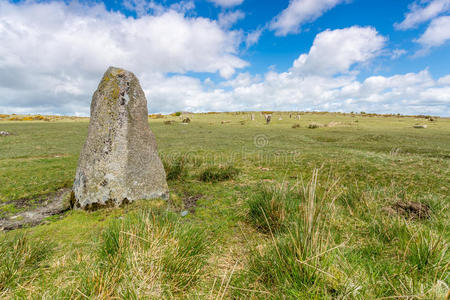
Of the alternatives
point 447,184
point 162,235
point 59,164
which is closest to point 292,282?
point 162,235

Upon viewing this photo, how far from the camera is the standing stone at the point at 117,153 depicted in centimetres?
556

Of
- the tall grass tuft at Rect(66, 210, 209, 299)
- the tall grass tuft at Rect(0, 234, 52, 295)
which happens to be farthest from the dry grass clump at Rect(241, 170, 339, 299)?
the tall grass tuft at Rect(0, 234, 52, 295)

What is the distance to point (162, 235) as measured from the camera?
3.28 m

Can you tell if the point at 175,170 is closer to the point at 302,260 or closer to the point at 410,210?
the point at 302,260

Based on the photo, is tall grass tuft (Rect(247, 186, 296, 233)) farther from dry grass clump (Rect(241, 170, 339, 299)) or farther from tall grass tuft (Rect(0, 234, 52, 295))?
tall grass tuft (Rect(0, 234, 52, 295))

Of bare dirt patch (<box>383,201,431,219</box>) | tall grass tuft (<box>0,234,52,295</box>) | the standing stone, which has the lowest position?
bare dirt patch (<box>383,201,431,219</box>)

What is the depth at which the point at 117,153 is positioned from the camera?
5.72 m

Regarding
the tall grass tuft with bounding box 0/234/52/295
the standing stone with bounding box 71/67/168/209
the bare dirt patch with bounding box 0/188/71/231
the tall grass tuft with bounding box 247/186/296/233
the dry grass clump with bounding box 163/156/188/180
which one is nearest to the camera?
the tall grass tuft with bounding box 0/234/52/295

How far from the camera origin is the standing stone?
219 inches

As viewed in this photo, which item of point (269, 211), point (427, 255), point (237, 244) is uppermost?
point (427, 255)

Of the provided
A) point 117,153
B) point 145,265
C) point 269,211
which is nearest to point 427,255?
point 269,211

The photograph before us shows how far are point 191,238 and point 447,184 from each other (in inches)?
322

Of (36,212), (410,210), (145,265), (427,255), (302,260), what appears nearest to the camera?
(302,260)

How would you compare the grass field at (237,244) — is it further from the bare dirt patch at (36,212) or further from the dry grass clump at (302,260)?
the bare dirt patch at (36,212)
